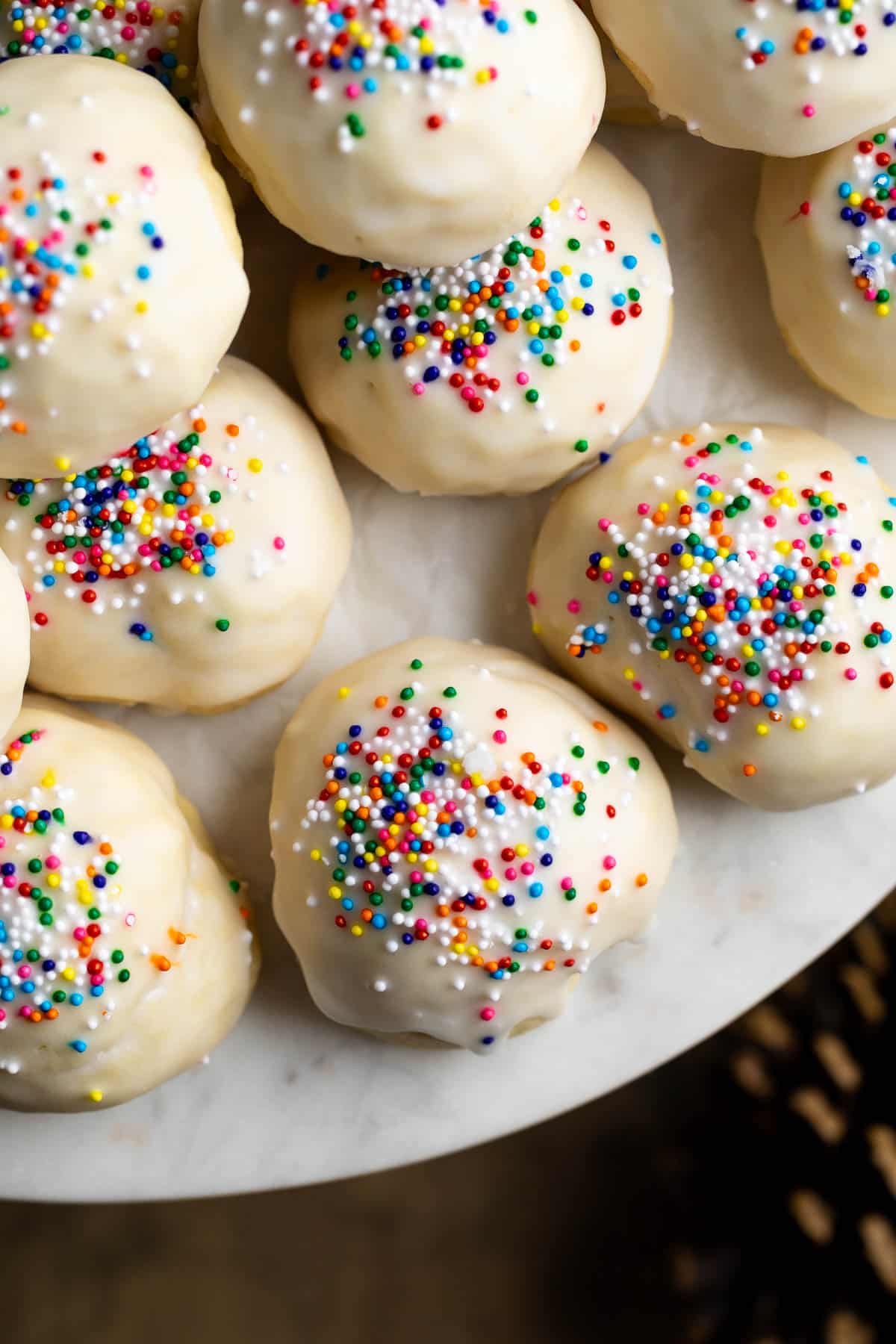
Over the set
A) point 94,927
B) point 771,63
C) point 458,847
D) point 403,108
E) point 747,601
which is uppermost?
point 771,63

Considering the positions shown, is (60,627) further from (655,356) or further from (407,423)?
(655,356)

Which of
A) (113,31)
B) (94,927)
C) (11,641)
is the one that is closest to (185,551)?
(11,641)

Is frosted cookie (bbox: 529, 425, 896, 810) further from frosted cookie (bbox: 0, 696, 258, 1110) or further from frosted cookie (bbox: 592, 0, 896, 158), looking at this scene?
frosted cookie (bbox: 0, 696, 258, 1110)

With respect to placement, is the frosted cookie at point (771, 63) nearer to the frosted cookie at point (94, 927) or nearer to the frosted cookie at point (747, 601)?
the frosted cookie at point (747, 601)

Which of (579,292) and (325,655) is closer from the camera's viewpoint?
(579,292)

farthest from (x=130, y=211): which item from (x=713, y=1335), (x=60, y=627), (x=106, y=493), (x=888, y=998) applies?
(x=713, y=1335)

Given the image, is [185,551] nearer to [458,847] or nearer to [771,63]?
[458,847]
